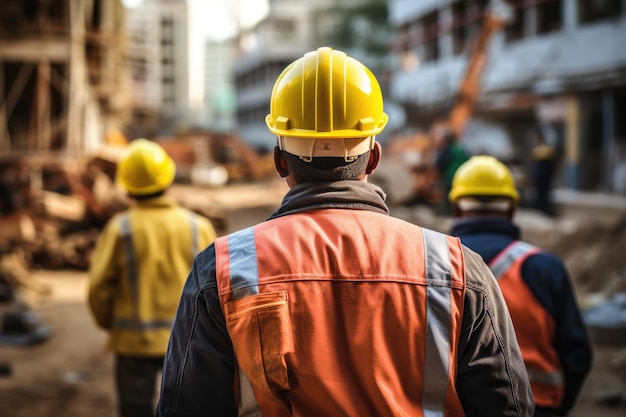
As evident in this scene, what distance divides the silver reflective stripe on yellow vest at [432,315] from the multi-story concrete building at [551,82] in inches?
729

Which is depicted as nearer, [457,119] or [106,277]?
[106,277]

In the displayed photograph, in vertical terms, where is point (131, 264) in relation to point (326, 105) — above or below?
below

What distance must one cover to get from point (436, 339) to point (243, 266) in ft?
1.57

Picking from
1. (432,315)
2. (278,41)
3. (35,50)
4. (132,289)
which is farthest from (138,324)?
(278,41)

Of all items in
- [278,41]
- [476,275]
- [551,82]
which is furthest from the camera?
[278,41]

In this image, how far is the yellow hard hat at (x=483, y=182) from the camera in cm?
342

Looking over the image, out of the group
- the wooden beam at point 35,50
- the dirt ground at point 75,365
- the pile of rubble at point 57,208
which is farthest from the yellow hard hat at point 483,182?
the wooden beam at point 35,50

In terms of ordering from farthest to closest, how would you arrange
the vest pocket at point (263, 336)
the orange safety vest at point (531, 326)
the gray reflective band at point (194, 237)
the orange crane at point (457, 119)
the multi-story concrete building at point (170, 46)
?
1. the multi-story concrete building at point (170, 46)
2. the orange crane at point (457, 119)
3. the gray reflective band at point (194, 237)
4. the orange safety vest at point (531, 326)
5. the vest pocket at point (263, 336)

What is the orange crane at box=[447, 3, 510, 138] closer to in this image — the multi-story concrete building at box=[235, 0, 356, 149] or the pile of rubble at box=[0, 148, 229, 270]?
the pile of rubble at box=[0, 148, 229, 270]

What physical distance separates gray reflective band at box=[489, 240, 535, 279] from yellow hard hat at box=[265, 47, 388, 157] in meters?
1.35

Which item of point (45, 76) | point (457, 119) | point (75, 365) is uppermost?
point (45, 76)

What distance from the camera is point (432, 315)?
1.70 metres

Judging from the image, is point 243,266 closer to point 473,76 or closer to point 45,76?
point 45,76

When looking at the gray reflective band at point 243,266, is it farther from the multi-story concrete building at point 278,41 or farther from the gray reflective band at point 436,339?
the multi-story concrete building at point 278,41
